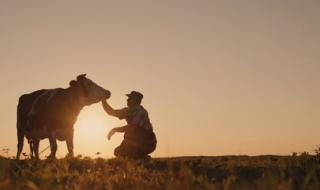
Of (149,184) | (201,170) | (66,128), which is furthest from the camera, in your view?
(66,128)

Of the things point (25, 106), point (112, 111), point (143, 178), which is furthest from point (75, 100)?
point (143, 178)

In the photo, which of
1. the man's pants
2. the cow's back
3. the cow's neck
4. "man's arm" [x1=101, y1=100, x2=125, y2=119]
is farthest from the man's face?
the cow's back

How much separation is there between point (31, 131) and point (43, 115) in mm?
701

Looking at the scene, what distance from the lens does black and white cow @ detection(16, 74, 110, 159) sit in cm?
1617

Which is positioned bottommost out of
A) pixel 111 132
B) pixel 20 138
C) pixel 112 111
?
pixel 111 132

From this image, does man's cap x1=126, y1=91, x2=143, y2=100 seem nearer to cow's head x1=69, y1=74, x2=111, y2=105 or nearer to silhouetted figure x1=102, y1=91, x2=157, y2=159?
silhouetted figure x1=102, y1=91, x2=157, y2=159

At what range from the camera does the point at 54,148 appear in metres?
15.5

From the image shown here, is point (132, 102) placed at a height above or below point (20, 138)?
above

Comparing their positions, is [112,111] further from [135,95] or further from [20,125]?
[20,125]

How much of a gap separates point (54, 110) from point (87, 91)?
1219 mm

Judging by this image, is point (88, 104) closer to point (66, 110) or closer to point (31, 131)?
point (66, 110)

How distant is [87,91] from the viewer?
1703 cm

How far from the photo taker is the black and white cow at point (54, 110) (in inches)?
637

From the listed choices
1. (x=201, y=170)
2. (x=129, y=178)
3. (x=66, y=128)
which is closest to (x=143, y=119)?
(x=66, y=128)
